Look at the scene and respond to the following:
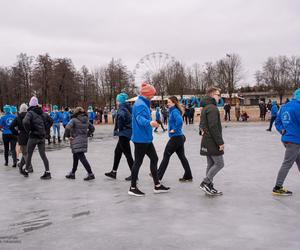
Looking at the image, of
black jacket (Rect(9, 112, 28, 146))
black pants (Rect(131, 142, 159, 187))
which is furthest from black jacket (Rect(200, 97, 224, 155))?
black jacket (Rect(9, 112, 28, 146))

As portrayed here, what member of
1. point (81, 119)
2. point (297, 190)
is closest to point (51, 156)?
point (81, 119)

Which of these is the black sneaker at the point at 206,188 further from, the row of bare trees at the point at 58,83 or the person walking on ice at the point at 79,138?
the row of bare trees at the point at 58,83

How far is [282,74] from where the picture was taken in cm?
8912

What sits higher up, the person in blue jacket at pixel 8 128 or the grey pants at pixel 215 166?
the person in blue jacket at pixel 8 128

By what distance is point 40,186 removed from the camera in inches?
283

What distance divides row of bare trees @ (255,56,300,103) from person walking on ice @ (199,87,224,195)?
84244 millimetres

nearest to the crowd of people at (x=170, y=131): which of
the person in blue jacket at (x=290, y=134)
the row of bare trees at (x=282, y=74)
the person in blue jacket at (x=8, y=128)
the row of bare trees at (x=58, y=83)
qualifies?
the person in blue jacket at (x=290, y=134)

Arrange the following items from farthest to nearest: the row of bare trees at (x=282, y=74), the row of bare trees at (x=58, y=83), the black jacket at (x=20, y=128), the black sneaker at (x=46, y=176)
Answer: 1. the row of bare trees at (x=282, y=74)
2. the row of bare trees at (x=58, y=83)
3. the black jacket at (x=20, y=128)
4. the black sneaker at (x=46, y=176)

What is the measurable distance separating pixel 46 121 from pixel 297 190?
5.53 m

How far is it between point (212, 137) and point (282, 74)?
89.3 m

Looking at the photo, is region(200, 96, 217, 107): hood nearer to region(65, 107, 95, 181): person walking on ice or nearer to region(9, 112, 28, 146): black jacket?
region(65, 107, 95, 181): person walking on ice

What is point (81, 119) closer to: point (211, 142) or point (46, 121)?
point (46, 121)

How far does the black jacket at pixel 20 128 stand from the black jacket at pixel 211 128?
4.67 m

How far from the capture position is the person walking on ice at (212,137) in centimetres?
596
